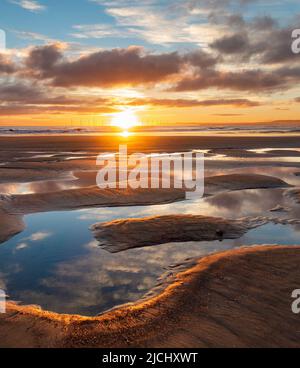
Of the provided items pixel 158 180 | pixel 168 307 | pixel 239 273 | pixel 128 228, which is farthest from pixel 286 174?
pixel 168 307

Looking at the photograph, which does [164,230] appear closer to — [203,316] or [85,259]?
[85,259]

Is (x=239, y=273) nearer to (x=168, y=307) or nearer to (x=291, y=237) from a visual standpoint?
(x=168, y=307)

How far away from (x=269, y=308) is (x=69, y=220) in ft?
29.7

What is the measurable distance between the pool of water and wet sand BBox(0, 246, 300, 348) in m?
0.53

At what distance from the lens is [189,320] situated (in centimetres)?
659

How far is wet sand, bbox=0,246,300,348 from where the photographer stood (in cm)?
602

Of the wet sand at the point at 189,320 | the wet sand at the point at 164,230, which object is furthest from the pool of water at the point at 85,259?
the wet sand at the point at 189,320

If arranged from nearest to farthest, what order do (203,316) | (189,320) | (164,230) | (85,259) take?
1. (189,320)
2. (203,316)
3. (85,259)
4. (164,230)

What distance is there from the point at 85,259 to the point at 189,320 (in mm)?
4165

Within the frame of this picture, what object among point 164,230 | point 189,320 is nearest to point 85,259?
point 164,230

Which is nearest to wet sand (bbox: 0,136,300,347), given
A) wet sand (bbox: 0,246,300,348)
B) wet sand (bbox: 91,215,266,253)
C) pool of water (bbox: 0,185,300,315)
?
wet sand (bbox: 0,246,300,348)

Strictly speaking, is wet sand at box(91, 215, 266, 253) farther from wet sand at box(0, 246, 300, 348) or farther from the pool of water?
wet sand at box(0, 246, 300, 348)
